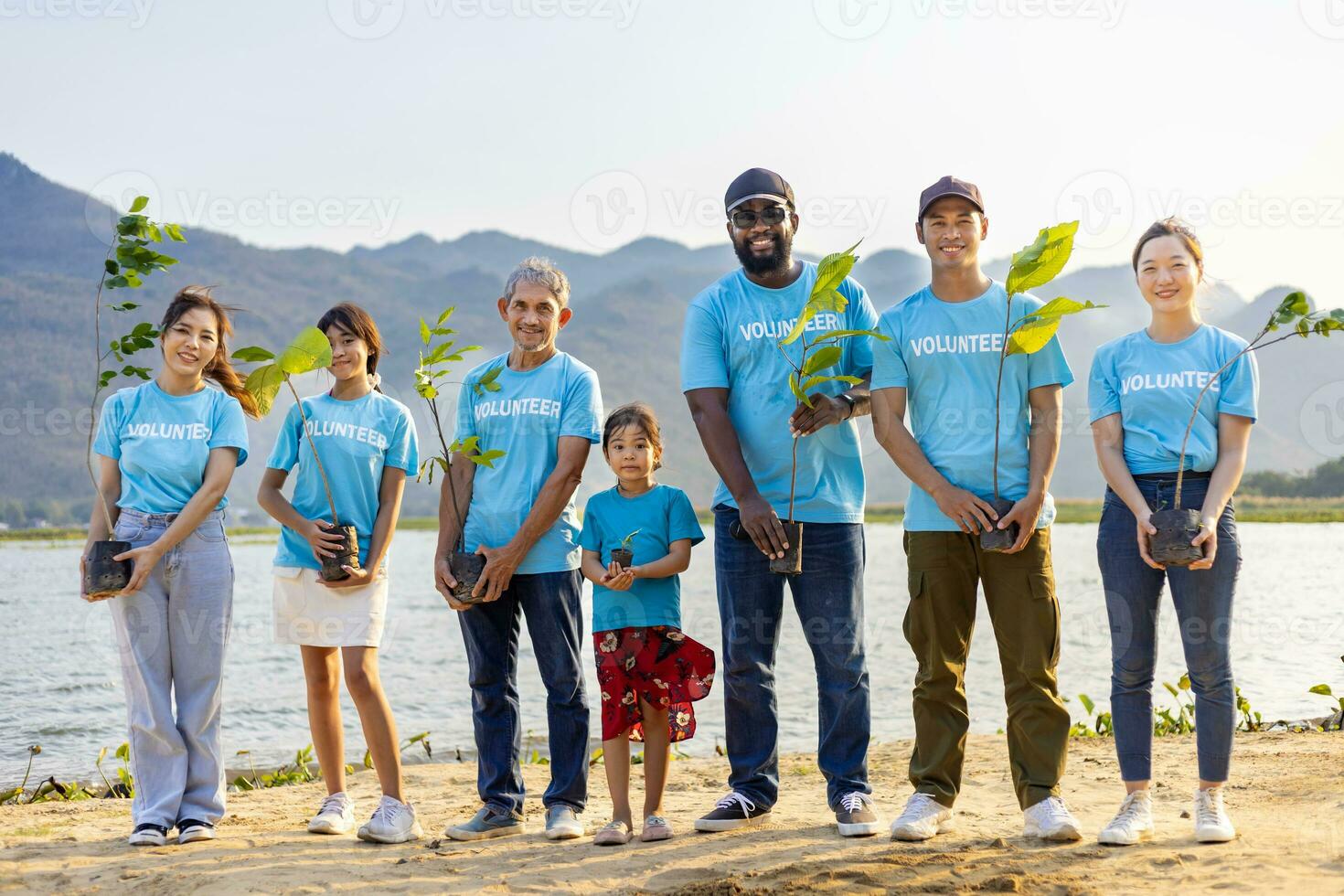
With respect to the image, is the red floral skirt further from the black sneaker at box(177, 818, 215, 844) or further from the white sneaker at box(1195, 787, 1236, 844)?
the white sneaker at box(1195, 787, 1236, 844)

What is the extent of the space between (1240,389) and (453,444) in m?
2.79

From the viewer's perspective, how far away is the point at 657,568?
3.97 metres

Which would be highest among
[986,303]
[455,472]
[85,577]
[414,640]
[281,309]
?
[281,309]

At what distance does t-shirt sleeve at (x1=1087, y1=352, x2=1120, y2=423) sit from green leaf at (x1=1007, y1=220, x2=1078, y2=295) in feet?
1.12

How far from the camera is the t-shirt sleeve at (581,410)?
416cm

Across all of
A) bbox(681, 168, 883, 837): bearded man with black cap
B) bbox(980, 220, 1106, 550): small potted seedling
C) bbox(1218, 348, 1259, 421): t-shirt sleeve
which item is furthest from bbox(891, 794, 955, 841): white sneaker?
bbox(1218, 348, 1259, 421): t-shirt sleeve

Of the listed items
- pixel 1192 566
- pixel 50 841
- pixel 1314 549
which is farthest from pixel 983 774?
pixel 1314 549

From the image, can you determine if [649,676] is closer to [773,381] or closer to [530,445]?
[530,445]

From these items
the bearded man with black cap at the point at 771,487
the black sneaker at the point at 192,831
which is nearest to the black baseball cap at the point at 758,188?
the bearded man with black cap at the point at 771,487

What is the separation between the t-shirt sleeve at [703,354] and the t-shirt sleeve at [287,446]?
154 cm

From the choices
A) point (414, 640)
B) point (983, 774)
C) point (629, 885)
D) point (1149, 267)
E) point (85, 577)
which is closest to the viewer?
point (629, 885)

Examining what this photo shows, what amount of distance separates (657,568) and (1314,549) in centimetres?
2551

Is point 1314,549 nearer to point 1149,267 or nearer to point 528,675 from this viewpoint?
point 528,675

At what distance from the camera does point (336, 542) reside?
4.11 metres
